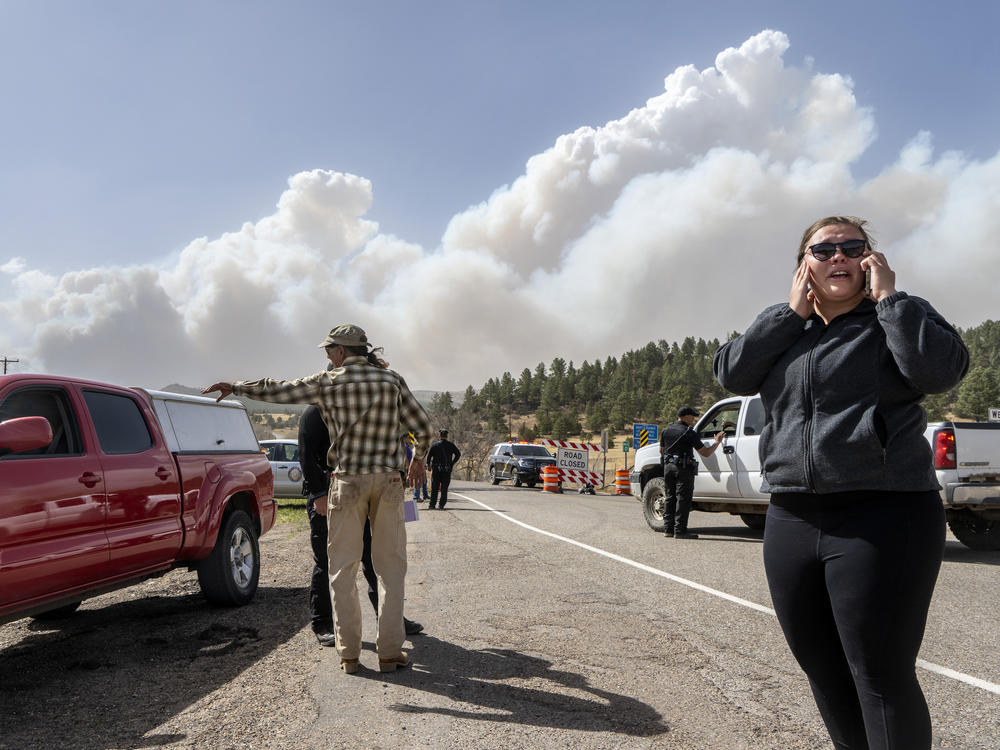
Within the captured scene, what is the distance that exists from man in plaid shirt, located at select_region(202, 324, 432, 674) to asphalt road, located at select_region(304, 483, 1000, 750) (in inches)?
11.6

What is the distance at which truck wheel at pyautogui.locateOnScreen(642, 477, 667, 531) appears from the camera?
40.2 ft

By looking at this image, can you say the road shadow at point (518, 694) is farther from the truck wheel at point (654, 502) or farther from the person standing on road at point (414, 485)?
the truck wheel at point (654, 502)

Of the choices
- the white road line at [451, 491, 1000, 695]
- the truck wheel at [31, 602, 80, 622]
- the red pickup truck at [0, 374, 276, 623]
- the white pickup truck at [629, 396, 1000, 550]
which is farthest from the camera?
the white pickup truck at [629, 396, 1000, 550]

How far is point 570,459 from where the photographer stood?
95.8ft

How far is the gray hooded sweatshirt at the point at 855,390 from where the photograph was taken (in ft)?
6.93

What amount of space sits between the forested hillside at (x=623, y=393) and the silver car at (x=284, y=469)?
245 feet

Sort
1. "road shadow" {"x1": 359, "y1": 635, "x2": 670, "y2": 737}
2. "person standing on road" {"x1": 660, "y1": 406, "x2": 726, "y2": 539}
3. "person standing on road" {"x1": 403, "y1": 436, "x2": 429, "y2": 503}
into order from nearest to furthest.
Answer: "road shadow" {"x1": 359, "y1": 635, "x2": 670, "y2": 737} < "person standing on road" {"x1": 403, "y1": 436, "x2": 429, "y2": 503} < "person standing on road" {"x1": 660, "y1": 406, "x2": 726, "y2": 539}

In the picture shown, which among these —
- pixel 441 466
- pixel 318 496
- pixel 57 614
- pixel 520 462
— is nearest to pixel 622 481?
pixel 520 462

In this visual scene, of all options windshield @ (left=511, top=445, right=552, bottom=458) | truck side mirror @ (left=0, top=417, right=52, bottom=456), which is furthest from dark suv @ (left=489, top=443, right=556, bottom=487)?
truck side mirror @ (left=0, top=417, right=52, bottom=456)

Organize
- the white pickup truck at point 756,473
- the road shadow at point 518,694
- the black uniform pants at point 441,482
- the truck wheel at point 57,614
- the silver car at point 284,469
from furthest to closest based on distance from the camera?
1. the silver car at point 284,469
2. the black uniform pants at point 441,482
3. the white pickup truck at point 756,473
4. the truck wheel at point 57,614
5. the road shadow at point 518,694

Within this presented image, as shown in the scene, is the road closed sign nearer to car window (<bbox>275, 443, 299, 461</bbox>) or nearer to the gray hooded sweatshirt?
car window (<bbox>275, 443, 299, 461</bbox>)

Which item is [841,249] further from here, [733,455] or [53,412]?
[733,455]

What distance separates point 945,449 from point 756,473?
2.36 metres

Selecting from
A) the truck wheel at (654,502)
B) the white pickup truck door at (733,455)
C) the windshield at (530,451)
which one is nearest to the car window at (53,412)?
the white pickup truck door at (733,455)
